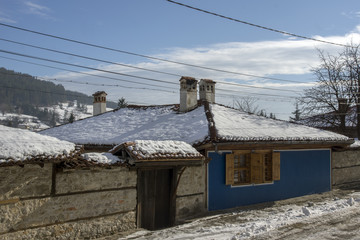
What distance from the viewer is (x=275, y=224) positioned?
9.25 meters

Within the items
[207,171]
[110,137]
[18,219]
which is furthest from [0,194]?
[110,137]

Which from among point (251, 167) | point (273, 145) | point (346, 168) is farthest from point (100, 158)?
point (346, 168)

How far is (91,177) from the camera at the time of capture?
829 cm

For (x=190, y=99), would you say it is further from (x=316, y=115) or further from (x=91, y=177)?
(x=316, y=115)

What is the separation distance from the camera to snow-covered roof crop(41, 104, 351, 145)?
12102 millimetres

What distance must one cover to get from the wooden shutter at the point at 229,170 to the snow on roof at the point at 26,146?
5583 mm

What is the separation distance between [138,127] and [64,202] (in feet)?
25.9

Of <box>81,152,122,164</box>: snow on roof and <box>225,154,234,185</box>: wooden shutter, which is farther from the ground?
<box>81,152,122,164</box>: snow on roof

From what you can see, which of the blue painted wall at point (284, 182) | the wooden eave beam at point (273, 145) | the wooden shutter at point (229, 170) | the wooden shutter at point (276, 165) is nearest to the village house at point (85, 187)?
the wooden eave beam at point (273, 145)

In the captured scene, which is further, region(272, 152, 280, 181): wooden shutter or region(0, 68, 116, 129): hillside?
region(0, 68, 116, 129): hillside

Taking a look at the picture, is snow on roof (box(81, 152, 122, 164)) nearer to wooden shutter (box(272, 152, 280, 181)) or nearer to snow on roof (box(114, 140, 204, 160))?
snow on roof (box(114, 140, 204, 160))

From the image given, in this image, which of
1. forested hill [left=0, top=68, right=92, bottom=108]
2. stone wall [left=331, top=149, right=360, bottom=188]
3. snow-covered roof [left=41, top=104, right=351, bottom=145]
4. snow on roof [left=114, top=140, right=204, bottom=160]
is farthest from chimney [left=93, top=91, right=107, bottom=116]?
forested hill [left=0, top=68, right=92, bottom=108]

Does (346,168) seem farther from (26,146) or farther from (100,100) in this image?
(26,146)

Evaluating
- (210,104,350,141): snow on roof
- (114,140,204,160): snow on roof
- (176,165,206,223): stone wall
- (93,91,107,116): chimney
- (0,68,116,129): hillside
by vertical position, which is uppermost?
(0,68,116,129): hillside
